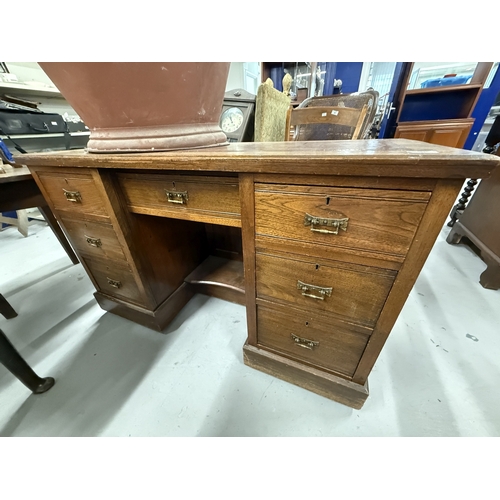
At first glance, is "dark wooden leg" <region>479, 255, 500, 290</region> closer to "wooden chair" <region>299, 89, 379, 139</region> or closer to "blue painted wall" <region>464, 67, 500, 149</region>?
"wooden chair" <region>299, 89, 379, 139</region>

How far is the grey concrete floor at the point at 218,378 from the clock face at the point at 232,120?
126 cm

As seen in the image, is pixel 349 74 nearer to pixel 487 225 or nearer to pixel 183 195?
pixel 487 225

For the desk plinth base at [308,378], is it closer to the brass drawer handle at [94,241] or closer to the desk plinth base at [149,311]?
the desk plinth base at [149,311]

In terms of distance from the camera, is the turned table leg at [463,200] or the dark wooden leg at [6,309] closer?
the dark wooden leg at [6,309]

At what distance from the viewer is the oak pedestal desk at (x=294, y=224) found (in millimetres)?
398

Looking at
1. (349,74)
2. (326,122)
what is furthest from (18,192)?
(349,74)

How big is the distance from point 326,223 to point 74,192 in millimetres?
848

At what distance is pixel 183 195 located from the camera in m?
0.61

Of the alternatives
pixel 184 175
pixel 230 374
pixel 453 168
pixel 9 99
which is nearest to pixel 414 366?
pixel 230 374

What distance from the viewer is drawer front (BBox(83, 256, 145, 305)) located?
2.97 feet

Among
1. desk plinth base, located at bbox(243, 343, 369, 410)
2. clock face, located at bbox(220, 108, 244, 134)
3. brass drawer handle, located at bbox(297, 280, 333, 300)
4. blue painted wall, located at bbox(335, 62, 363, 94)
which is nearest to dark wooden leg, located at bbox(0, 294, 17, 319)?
desk plinth base, located at bbox(243, 343, 369, 410)

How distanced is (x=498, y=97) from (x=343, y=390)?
14.5ft

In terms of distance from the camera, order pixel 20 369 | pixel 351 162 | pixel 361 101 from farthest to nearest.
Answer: pixel 361 101 → pixel 20 369 → pixel 351 162

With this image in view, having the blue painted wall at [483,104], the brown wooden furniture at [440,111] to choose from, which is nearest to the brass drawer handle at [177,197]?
the brown wooden furniture at [440,111]
